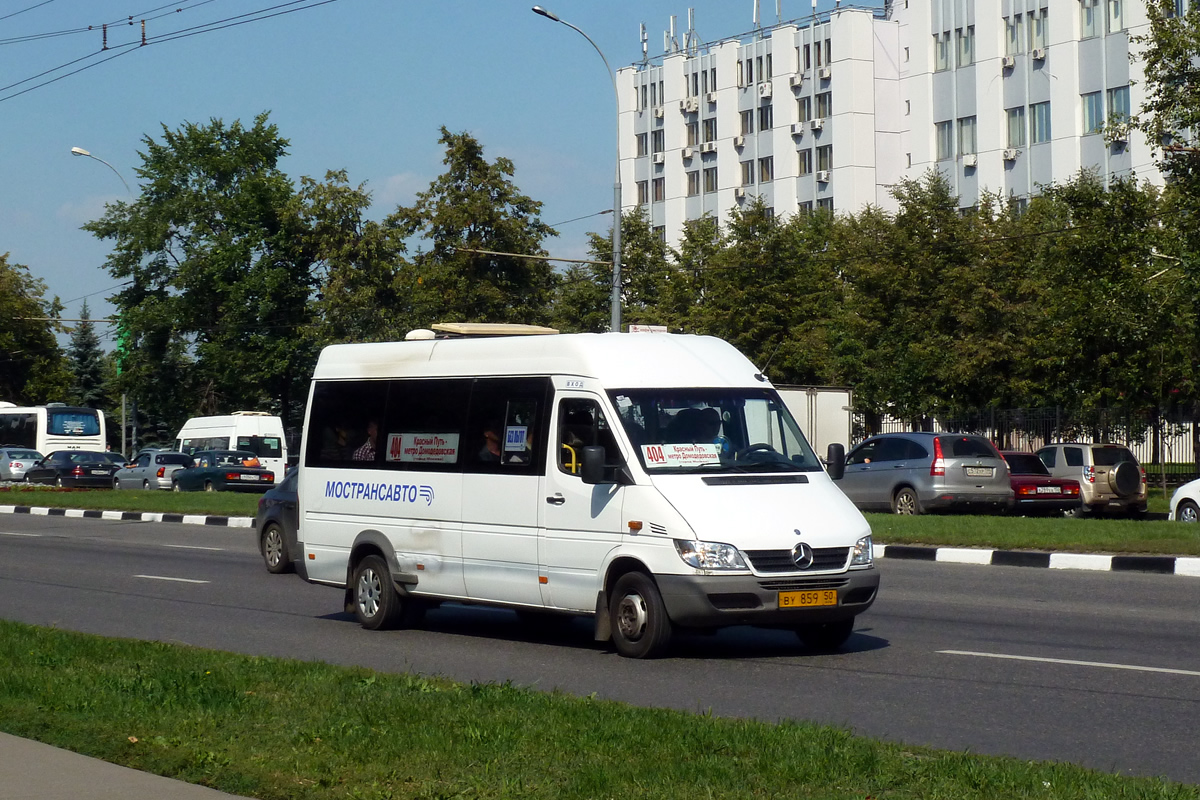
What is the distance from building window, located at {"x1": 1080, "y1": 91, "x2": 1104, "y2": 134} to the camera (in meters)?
64.1

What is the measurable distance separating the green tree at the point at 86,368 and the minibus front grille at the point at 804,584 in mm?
75530

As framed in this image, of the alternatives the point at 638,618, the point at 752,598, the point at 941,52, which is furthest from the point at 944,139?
the point at 752,598

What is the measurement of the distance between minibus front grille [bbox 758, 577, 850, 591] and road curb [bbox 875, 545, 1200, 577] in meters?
Result: 8.23

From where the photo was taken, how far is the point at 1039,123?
6694cm

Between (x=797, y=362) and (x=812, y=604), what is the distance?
146 ft

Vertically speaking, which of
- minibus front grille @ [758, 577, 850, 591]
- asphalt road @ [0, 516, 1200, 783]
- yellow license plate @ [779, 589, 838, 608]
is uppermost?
minibus front grille @ [758, 577, 850, 591]

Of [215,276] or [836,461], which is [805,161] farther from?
[836,461]

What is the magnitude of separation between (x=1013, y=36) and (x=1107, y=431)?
35.2m

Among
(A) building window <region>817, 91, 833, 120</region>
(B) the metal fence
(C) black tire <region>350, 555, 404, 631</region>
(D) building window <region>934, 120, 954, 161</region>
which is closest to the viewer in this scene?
(C) black tire <region>350, 555, 404, 631</region>

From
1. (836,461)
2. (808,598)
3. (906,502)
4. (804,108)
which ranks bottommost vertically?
(808,598)

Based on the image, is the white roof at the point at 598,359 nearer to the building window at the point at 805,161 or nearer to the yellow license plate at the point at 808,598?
the yellow license plate at the point at 808,598

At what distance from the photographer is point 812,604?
32.0 ft

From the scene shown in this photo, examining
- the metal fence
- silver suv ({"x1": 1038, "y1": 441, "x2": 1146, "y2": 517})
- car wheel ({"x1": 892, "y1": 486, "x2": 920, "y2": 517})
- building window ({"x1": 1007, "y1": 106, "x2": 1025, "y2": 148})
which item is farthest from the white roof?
building window ({"x1": 1007, "y1": 106, "x2": 1025, "y2": 148})

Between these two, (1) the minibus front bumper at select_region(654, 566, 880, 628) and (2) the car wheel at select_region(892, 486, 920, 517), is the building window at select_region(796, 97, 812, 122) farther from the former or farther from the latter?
(1) the minibus front bumper at select_region(654, 566, 880, 628)
